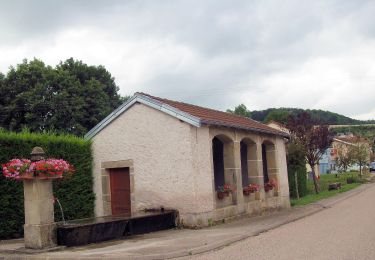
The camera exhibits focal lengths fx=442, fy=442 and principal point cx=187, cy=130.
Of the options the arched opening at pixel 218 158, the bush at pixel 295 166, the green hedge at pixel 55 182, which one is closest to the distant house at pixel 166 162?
the green hedge at pixel 55 182

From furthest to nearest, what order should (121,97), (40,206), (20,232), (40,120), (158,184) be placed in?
(121,97) → (40,120) → (158,184) → (20,232) → (40,206)

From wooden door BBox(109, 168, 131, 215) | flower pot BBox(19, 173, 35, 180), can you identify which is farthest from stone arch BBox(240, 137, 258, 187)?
flower pot BBox(19, 173, 35, 180)

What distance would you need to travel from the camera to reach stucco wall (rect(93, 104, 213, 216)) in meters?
12.8

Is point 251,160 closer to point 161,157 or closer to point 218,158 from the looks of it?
point 218,158

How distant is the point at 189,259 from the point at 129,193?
683cm

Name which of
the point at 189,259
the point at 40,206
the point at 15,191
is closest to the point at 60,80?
the point at 15,191

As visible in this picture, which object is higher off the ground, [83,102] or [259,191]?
[83,102]

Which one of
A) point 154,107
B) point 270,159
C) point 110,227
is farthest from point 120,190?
point 270,159

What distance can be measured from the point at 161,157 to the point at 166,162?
246 millimetres

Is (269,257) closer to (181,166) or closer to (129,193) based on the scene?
(181,166)

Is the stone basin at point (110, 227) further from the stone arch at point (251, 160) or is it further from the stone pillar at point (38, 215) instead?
the stone arch at point (251, 160)

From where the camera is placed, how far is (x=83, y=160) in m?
14.6

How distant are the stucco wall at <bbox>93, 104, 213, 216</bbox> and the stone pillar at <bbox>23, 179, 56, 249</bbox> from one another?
13.8 feet

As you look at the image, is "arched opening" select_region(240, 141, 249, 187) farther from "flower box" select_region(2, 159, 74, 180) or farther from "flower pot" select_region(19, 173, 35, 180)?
"flower pot" select_region(19, 173, 35, 180)
